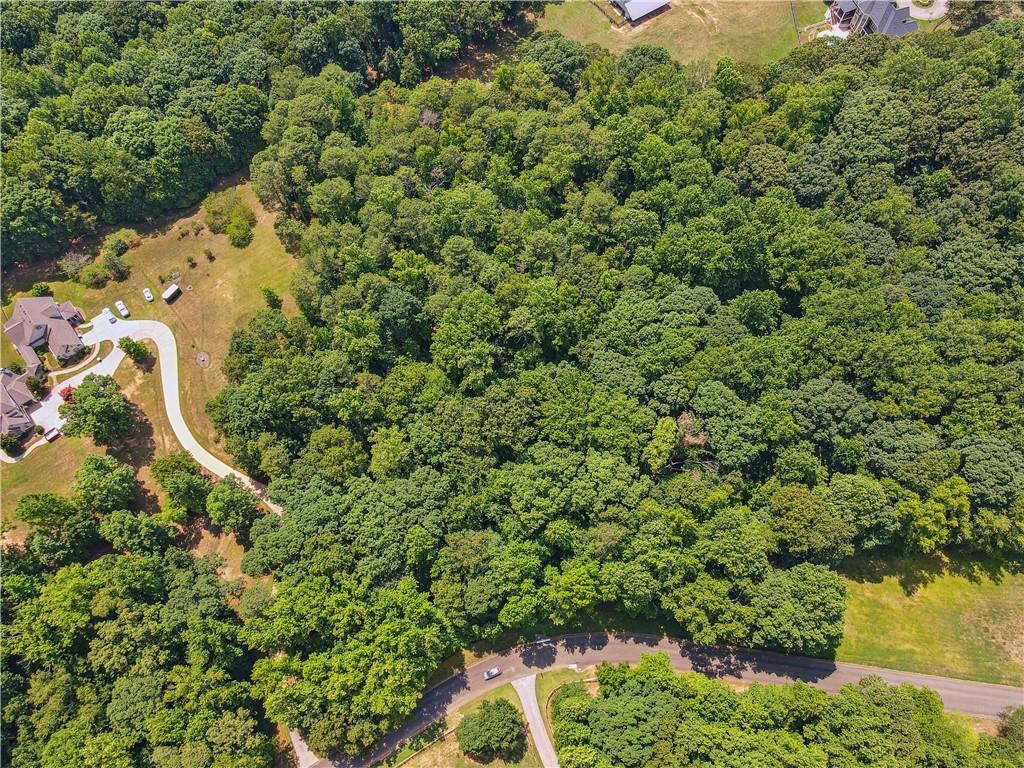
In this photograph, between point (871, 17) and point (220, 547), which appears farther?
point (871, 17)

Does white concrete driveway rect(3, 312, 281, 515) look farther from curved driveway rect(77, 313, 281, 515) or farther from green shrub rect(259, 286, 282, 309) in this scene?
green shrub rect(259, 286, 282, 309)

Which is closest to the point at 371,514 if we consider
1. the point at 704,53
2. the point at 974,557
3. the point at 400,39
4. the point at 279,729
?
the point at 279,729

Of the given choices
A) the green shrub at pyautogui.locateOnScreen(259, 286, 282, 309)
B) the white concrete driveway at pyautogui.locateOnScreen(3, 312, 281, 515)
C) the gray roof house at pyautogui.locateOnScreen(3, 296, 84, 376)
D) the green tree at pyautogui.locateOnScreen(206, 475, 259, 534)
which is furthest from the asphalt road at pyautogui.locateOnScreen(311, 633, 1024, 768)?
the gray roof house at pyautogui.locateOnScreen(3, 296, 84, 376)

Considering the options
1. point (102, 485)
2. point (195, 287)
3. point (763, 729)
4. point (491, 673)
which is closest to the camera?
point (763, 729)

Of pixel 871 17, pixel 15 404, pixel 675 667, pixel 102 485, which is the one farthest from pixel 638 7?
pixel 15 404

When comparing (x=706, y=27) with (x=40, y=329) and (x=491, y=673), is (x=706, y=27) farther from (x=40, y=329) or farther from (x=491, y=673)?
(x=40, y=329)

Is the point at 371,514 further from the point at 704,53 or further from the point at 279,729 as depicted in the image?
the point at 704,53

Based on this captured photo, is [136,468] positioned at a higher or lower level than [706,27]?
lower
